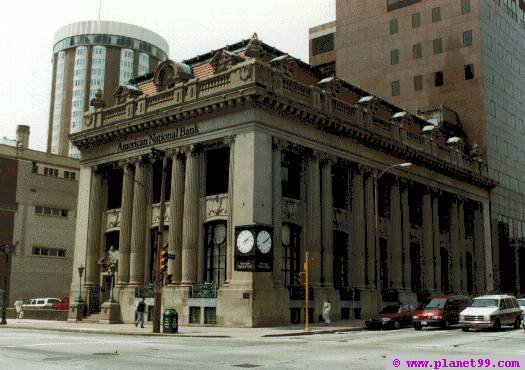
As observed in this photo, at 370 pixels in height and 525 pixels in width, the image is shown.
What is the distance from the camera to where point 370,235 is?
46.4 metres

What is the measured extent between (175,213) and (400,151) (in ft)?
66.8

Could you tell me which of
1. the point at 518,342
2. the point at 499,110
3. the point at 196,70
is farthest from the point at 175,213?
the point at 499,110

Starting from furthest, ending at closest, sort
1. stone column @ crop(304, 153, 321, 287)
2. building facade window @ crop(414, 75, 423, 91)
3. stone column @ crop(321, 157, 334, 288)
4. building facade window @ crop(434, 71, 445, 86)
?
building facade window @ crop(414, 75, 423, 91)
building facade window @ crop(434, 71, 445, 86)
stone column @ crop(321, 157, 334, 288)
stone column @ crop(304, 153, 321, 287)

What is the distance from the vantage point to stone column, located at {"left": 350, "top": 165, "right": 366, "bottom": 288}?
4453cm

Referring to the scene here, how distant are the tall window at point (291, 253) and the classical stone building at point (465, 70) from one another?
33.5m

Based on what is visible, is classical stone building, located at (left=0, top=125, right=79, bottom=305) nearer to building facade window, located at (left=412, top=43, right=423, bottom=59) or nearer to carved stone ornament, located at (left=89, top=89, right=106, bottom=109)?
carved stone ornament, located at (left=89, top=89, right=106, bottom=109)

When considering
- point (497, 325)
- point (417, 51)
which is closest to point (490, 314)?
point (497, 325)

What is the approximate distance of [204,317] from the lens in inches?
1463

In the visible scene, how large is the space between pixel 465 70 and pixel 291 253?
1496 inches

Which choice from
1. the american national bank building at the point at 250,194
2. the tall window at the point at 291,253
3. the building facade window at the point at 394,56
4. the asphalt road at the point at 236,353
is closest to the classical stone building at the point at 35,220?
the american national bank building at the point at 250,194

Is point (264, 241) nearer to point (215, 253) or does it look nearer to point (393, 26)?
point (215, 253)

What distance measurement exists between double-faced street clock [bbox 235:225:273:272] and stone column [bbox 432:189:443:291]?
2489cm

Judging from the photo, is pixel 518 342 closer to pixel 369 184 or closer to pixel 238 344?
pixel 238 344

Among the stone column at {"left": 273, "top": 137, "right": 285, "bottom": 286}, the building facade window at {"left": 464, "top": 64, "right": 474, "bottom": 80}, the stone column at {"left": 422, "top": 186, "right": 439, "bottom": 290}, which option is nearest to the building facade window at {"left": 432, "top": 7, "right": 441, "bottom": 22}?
the building facade window at {"left": 464, "top": 64, "right": 474, "bottom": 80}
